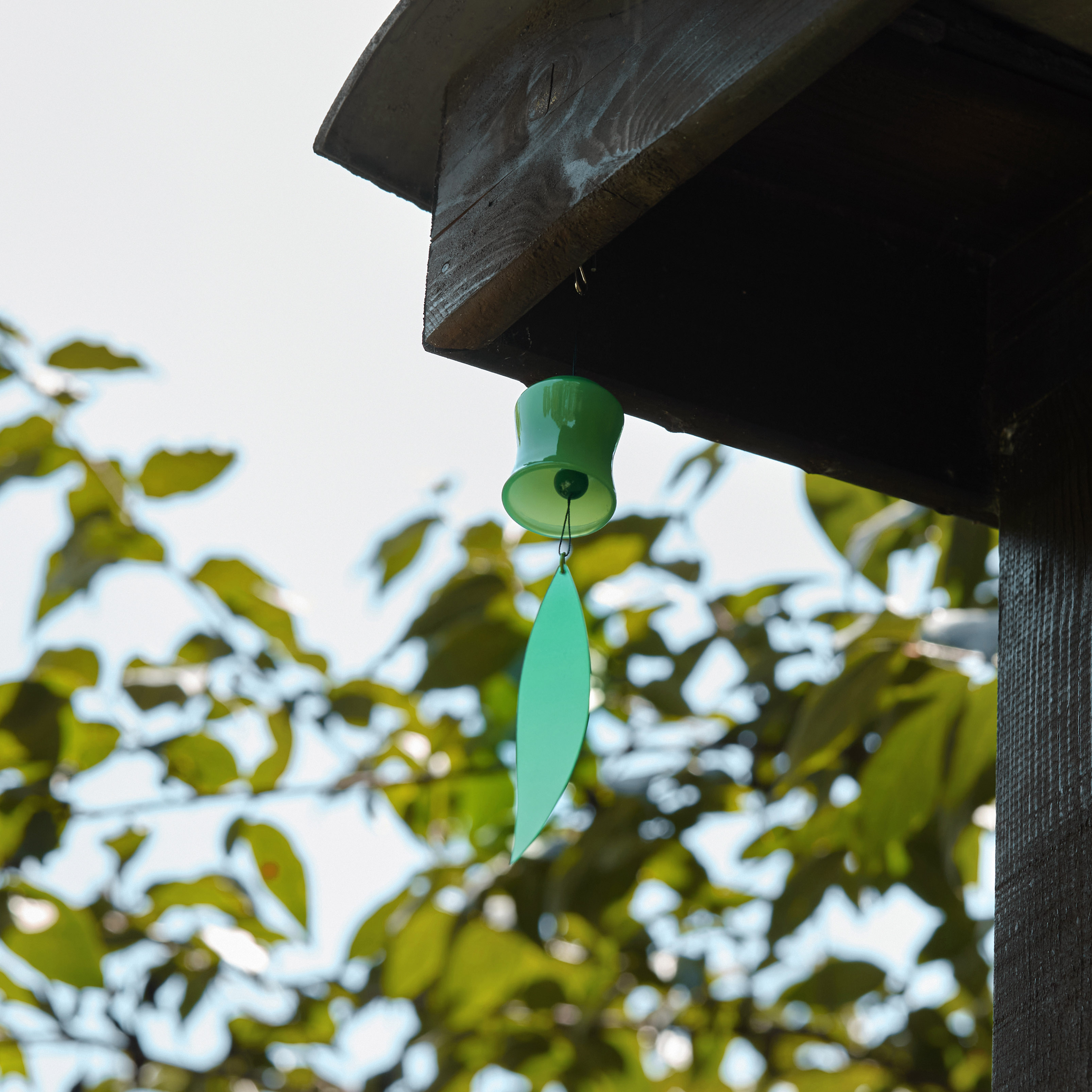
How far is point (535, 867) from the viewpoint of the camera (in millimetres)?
1670

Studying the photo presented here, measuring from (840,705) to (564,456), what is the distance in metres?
0.54

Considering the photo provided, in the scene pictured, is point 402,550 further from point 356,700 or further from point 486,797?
point 486,797

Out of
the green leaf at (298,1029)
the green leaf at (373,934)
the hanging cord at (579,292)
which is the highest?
the hanging cord at (579,292)

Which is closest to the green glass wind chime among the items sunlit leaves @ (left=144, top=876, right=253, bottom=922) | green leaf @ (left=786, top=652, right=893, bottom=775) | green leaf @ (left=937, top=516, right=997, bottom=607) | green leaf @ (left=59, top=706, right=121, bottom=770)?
green leaf @ (left=786, top=652, right=893, bottom=775)

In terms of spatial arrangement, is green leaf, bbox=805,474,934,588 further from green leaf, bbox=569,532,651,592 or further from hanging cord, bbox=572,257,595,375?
hanging cord, bbox=572,257,595,375

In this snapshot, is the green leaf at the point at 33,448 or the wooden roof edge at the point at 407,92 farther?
the green leaf at the point at 33,448

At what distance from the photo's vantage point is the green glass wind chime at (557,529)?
65cm

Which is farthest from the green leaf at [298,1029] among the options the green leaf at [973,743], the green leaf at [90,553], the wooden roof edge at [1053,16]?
the wooden roof edge at [1053,16]

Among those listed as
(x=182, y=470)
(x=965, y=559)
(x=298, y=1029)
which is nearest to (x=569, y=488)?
(x=965, y=559)

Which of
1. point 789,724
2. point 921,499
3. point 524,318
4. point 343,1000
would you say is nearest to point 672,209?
point 524,318

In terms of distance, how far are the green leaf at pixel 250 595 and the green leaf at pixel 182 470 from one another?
0.35 feet

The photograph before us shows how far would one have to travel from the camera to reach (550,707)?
0.67 meters

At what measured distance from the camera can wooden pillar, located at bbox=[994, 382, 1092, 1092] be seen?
0.61 meters

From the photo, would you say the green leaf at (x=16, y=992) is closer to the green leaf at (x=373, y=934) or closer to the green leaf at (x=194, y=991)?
the green leaf at (x=194, y=991)
